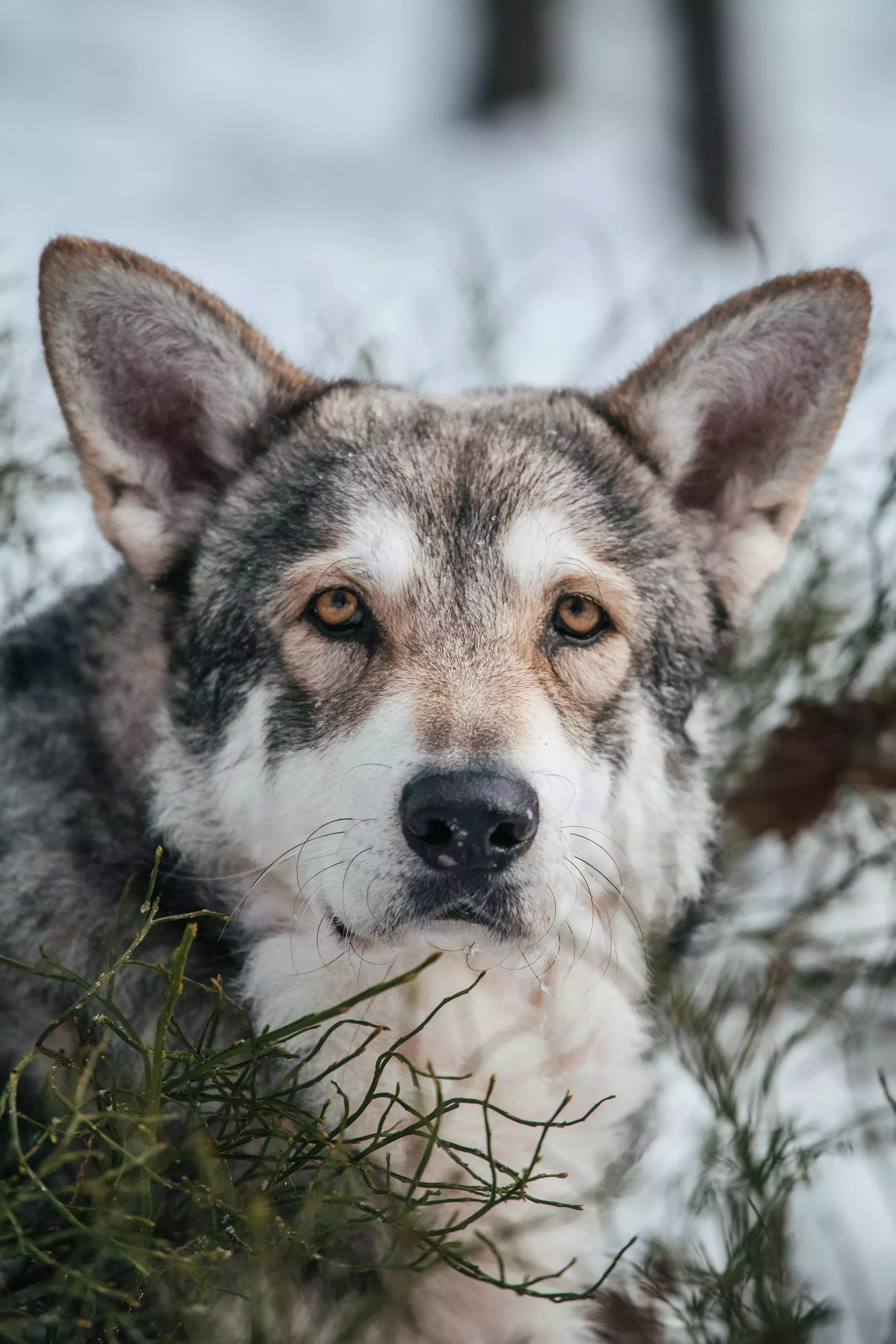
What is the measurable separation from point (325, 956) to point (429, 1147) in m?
0.67

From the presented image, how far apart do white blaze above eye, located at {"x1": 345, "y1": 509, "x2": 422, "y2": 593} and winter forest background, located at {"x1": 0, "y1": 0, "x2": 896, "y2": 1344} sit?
0.89 m

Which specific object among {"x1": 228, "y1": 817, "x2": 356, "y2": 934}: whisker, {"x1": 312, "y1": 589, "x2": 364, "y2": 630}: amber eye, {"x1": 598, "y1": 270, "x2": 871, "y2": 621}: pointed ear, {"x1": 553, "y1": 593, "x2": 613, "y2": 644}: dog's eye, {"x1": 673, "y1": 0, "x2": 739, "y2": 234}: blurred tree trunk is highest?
{"x1": 673, "y1": 0, "x2": 739, "y2": 234}: blurred tree trunk

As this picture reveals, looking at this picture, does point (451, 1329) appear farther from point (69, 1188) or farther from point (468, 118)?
point (468, 118)

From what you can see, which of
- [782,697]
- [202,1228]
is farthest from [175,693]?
[782,697]

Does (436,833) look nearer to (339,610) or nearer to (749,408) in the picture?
(339,610)

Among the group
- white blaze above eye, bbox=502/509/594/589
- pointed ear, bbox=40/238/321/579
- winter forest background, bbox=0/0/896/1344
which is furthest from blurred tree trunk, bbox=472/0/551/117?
white blaze above eye, bbox=502/509/594/589

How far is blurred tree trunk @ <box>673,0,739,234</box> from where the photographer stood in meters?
9.52

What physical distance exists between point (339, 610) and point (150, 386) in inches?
29.6

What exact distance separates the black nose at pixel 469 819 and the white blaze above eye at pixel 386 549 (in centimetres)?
53

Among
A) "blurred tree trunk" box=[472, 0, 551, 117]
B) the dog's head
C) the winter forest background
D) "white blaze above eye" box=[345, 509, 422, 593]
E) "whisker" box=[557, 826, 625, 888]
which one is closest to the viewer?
the dog's head

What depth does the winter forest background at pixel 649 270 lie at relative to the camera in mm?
3006

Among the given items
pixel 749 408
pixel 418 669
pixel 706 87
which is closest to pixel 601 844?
pixel 418 669

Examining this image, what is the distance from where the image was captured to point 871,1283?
2.92 metres

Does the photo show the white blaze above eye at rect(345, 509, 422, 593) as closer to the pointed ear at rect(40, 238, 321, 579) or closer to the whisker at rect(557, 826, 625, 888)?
the pointed ear at rect(40, 238, 321, 579)
